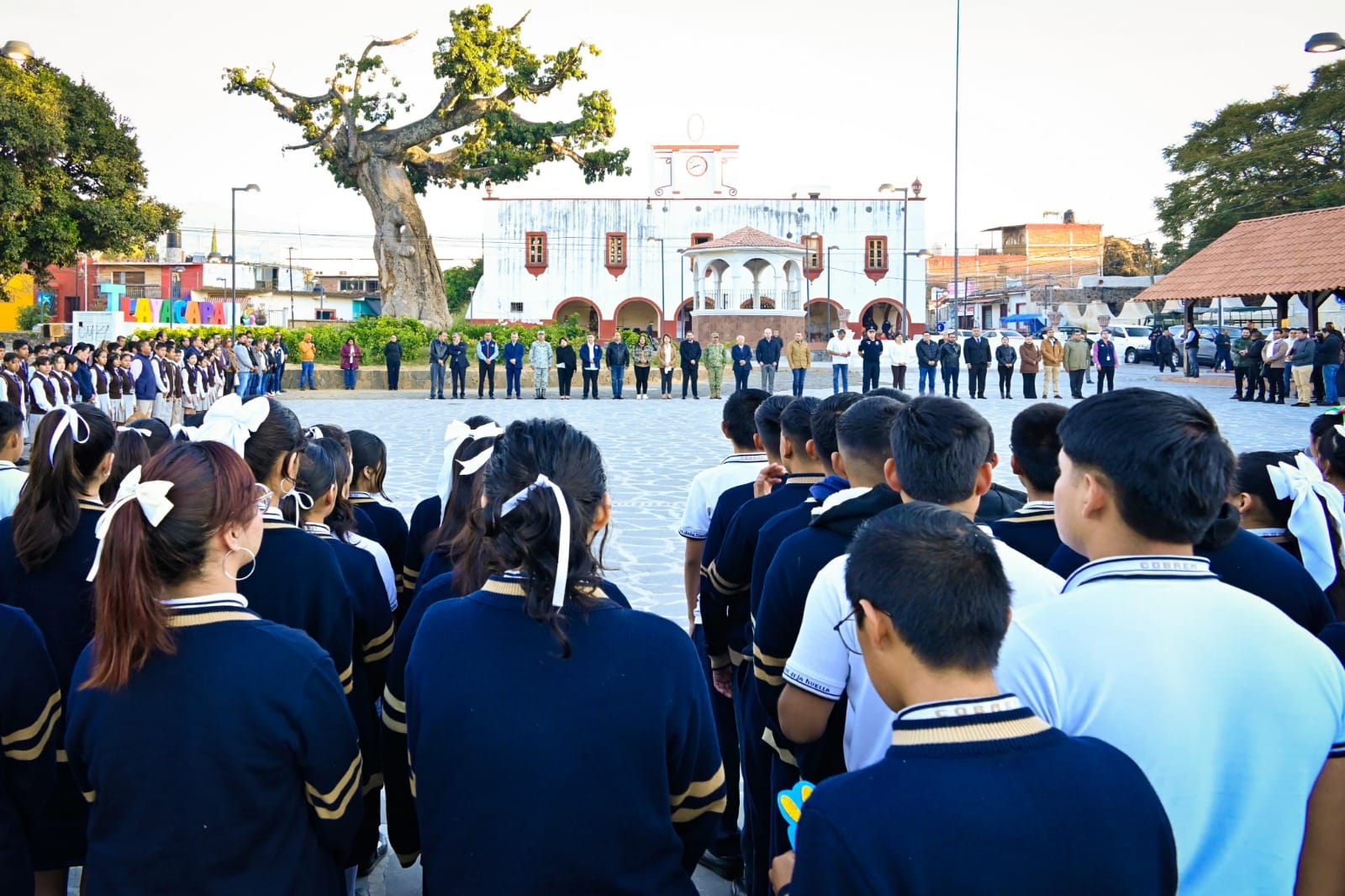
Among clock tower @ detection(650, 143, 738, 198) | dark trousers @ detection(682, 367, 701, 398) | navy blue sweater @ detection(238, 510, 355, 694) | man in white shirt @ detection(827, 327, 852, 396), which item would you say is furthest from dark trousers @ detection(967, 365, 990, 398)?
clock tower @ detection(650, 143, 738, 198)

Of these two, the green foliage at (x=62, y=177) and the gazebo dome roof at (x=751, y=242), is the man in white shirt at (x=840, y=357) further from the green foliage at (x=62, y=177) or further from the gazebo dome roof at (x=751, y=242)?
the green foliage at (x=62, y=177)

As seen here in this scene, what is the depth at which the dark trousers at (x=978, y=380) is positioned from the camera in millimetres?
27375

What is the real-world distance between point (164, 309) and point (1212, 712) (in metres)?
56.5

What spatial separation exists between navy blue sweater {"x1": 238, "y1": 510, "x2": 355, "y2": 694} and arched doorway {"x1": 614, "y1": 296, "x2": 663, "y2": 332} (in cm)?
5152

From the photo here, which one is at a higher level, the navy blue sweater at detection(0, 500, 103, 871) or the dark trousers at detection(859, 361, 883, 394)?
the dark trousers at detection(859, 361, 883, 394)

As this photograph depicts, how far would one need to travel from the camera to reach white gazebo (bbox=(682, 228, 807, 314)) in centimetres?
3872

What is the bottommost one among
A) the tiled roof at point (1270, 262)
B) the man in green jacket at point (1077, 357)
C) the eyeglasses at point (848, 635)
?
the eyeglasses at point (848, 635)

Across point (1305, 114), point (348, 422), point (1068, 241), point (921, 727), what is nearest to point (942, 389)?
point (348, 422)

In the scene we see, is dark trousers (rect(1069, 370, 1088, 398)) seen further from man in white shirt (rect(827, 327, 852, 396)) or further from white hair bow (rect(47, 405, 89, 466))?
white hair bow (rect(47, 405, 89, 466))

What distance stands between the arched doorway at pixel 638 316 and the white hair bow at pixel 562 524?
172 ft

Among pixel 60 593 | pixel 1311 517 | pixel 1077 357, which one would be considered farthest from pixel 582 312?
pixel 1311 517

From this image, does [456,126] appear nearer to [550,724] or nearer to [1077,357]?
[1077,357]

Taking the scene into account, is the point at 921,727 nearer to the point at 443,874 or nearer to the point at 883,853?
the point at 883,853

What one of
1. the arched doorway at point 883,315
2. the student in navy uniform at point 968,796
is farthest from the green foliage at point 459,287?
the student in navy uniform at point 968,796
